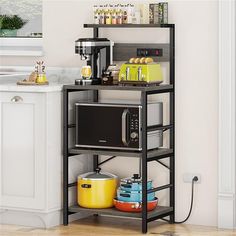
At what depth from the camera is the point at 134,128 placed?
560cm

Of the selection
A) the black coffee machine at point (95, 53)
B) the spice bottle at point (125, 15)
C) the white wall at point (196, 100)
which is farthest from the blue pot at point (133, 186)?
the spice bottle at point (125, 15)

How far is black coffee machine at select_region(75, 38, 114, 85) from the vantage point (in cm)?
582

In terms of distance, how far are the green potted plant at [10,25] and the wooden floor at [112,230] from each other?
65.7 inches

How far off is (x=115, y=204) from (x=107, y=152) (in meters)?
0.37

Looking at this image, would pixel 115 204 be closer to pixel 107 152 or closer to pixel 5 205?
pixel 107 152

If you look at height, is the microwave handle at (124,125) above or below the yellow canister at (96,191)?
above

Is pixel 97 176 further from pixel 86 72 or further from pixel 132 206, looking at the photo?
pixel 86 72

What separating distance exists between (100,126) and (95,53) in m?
0.50

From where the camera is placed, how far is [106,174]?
19.5ft

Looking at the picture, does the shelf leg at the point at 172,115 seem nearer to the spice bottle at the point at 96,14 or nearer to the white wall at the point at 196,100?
the white wall at the point at 196,100

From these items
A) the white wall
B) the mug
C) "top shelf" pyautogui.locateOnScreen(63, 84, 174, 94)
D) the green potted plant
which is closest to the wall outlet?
the white wall

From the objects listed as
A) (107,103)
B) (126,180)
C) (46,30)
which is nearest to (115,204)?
(126,180)

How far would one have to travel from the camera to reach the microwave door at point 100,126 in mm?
5676

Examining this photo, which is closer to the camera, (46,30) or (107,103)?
(107,103)
